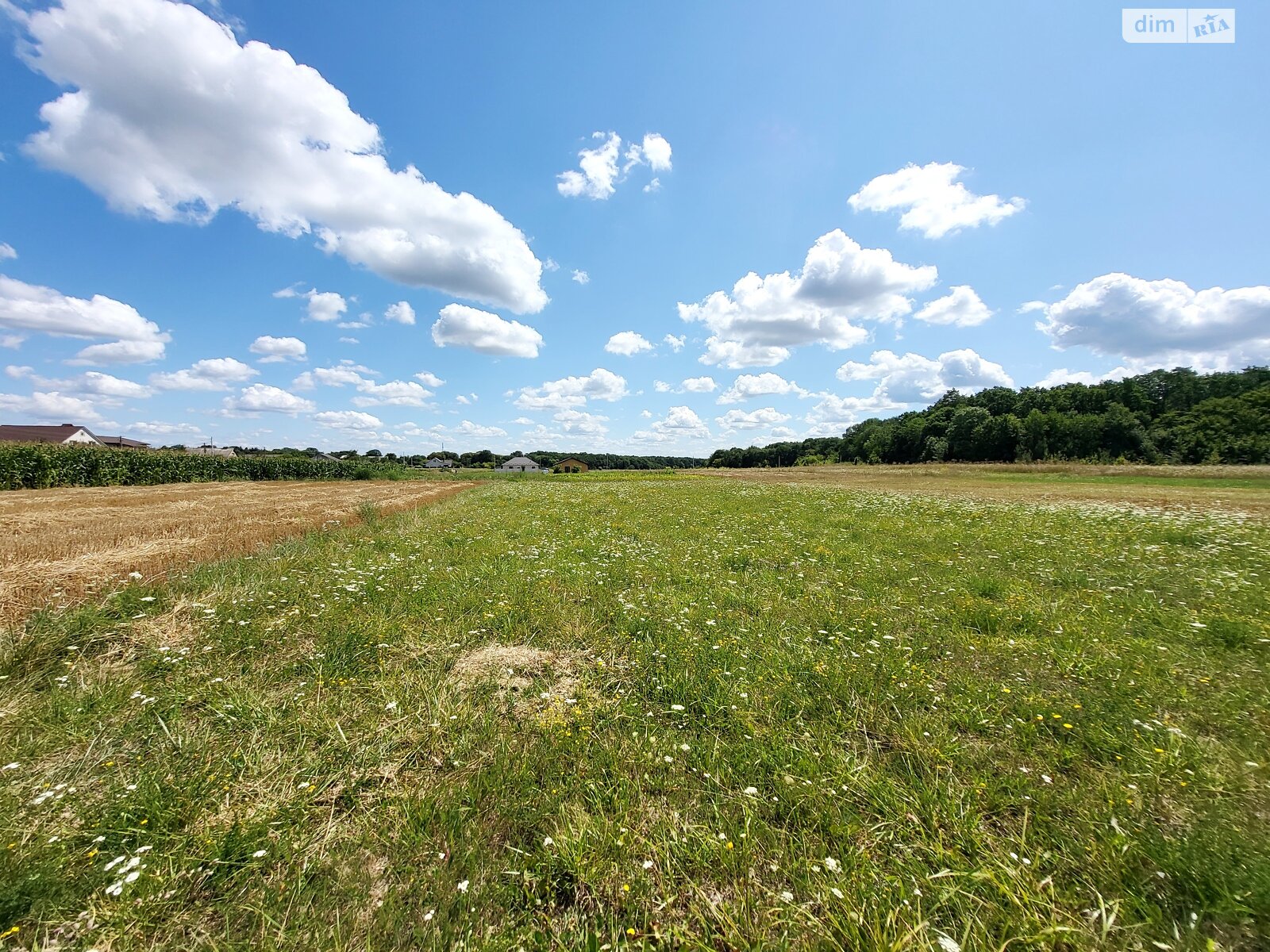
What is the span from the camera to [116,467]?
132 ft

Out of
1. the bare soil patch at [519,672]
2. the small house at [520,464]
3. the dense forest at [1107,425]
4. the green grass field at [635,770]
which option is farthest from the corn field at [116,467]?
the dense forest at [1107,425]

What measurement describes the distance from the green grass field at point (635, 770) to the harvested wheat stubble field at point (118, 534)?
1541 millimetres

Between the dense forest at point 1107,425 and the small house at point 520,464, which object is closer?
the dense forest at point 1107,425

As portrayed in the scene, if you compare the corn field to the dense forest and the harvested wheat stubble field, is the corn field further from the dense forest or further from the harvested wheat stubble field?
the dense forest

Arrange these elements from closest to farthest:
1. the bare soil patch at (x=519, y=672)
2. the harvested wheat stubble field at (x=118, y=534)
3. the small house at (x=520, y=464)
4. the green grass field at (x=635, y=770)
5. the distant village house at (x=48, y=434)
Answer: the green grass field at (x=635, y=770), the bare soil patch at (x=519, y=672), the harvested wheat stubble field at (x=118, y=534), the distant village house at (x=48, y=434), the small house at (x=520, y=464)

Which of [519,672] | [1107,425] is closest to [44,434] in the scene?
[519,672]

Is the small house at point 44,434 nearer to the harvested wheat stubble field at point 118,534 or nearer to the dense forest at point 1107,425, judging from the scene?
the harvested wheat stubble field at point 118,534

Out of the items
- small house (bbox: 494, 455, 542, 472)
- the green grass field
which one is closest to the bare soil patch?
the green grass field

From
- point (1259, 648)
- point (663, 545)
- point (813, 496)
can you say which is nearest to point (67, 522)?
point (663, 545)

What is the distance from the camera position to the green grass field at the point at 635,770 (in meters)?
2.44

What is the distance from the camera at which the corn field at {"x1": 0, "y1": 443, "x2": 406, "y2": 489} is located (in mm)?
32969

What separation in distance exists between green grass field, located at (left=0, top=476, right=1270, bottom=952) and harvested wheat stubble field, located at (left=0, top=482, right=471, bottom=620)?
154 centimetres

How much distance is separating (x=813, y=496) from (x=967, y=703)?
23.7m

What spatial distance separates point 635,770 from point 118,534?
15.9 meters
